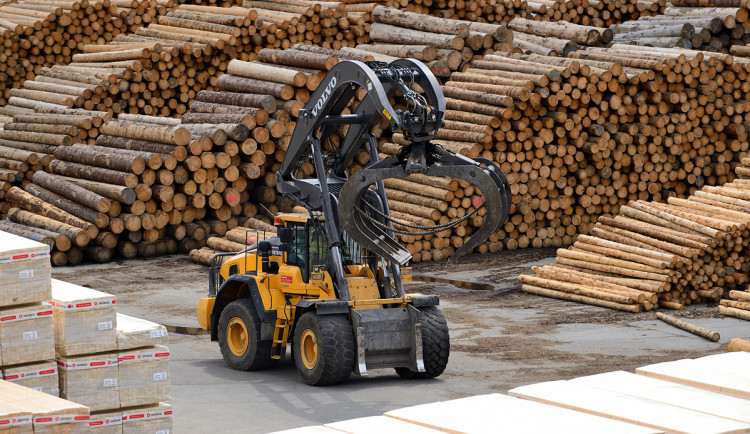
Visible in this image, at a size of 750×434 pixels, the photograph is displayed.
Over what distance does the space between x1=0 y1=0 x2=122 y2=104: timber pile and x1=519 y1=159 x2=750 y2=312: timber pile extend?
16.1 m

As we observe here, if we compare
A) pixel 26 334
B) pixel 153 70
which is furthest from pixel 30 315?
pixel 153 70

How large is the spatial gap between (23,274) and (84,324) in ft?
2.17

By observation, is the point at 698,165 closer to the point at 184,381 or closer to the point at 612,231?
the point at 612,231

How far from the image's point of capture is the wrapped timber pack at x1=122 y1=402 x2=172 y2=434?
9828 mm

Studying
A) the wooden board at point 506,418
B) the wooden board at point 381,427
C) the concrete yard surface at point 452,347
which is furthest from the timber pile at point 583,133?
the wooden board at point 381,427

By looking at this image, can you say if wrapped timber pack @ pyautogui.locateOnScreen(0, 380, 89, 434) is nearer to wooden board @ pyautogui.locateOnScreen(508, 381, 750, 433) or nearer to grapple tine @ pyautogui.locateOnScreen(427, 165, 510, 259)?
wooden board @ pyautogui.locateOnScreen(508, 381, 750, 433)

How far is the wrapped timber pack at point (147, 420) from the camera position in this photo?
9.83m

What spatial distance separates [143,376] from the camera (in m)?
9.94

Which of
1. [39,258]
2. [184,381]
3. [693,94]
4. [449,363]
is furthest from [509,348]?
[693,94]

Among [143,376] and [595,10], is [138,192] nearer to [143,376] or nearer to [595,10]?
[143,376]

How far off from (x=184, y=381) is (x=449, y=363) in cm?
326

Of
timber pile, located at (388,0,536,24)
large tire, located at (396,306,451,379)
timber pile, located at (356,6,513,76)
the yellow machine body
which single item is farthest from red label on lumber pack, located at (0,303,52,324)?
timber pile, located at (388,0,536,24)

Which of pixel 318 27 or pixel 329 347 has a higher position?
pixel 318 27

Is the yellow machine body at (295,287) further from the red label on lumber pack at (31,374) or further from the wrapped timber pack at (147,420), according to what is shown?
the red label on lumber pack at (31,374)
